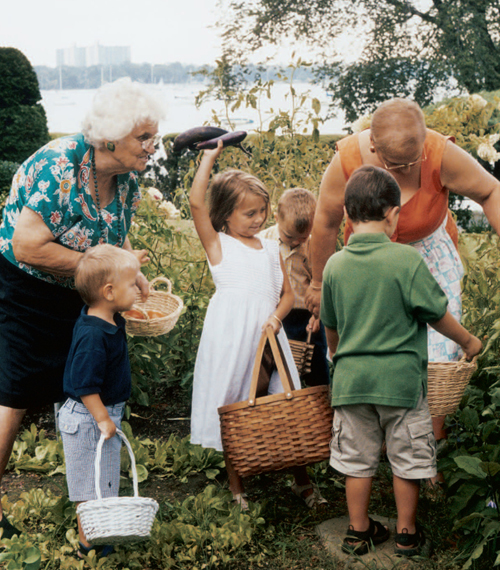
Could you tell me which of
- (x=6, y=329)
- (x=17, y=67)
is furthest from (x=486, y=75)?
(x=6, y=329)

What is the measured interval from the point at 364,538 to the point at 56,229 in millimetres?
1552

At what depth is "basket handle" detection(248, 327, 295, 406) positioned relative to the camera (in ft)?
8.24

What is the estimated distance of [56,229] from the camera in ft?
8.05

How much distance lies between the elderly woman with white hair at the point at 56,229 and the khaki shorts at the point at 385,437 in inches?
37.7

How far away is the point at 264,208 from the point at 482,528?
147 centimetres

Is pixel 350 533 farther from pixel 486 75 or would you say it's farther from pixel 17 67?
pixel 486 75

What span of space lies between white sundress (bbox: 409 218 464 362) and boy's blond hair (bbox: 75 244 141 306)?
3.79 ft

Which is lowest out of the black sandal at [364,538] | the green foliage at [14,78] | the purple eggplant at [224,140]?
the black sandal at [364,538]

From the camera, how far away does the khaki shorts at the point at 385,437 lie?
2.31 meters

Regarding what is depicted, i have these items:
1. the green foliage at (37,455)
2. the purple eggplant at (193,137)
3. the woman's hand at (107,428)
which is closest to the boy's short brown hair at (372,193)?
the purple eggplant at (193,137)

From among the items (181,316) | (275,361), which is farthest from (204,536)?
(181,316)

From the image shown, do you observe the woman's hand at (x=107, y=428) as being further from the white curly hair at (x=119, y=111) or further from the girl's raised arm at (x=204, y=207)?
the white curly hair at (x=119, y=111)

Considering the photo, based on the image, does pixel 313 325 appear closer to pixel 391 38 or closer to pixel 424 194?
pixel 424 194

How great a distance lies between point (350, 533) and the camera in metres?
2.45
